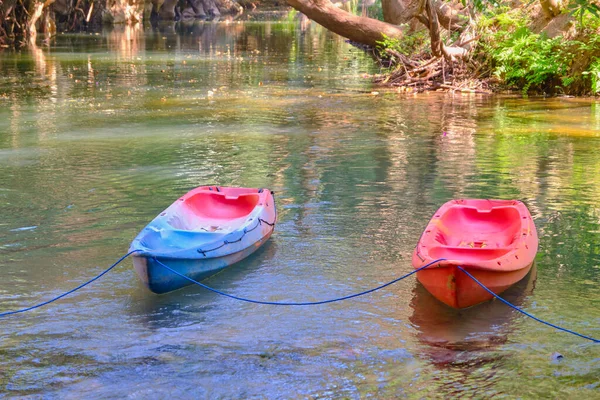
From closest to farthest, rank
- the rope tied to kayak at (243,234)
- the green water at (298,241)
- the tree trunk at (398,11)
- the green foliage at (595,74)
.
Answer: the green water at (298,241), the rope tied to kayak at (243,234), the green foliage at (595,74), the tree trunk at (398,11)

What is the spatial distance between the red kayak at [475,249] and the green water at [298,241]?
25 centimetres

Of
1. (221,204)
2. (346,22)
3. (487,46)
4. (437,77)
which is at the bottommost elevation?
(221,204)

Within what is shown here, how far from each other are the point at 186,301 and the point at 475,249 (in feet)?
8.39

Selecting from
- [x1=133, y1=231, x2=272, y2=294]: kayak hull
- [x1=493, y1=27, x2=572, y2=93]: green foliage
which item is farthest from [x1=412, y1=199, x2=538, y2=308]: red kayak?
[x1=493, y1=27, x2=572, y2=93]: green foliage

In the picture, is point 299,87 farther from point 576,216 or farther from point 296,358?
point 296,358

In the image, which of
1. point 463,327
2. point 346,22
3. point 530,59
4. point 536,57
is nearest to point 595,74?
point 536,57

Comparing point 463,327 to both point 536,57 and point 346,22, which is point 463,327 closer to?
point 536,57

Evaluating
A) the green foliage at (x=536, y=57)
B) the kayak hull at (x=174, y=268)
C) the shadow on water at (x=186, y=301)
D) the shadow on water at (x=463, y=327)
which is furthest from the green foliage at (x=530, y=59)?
the kayak hull at (x=174, y=268)

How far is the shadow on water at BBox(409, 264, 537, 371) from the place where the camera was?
6.29 metres

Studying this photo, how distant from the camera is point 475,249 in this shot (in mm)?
7426

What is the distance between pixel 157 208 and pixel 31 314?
3300 mm

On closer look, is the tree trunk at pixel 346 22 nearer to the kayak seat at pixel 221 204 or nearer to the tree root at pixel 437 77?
the tree root at pixel 437 77

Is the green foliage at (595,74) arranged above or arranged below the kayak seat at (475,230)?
above

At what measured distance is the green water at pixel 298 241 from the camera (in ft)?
19.9
